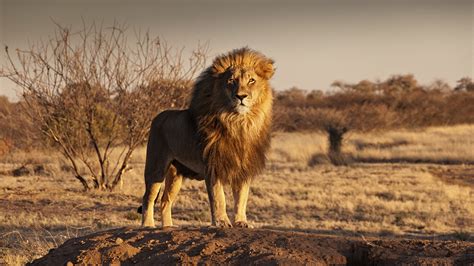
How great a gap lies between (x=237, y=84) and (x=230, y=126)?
0.47 metres

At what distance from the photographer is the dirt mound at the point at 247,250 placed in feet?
16.0

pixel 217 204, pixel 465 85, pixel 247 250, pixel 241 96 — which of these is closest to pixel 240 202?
pixel 217 204

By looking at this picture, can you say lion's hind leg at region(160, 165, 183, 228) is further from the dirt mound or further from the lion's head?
the dirt mound

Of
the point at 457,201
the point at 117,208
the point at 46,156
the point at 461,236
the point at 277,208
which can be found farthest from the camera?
the point at 46,156

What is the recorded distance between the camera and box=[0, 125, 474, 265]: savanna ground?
12.6 meters

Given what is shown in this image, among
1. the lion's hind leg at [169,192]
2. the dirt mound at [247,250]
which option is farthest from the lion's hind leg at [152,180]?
the dirt mound at [247,250]

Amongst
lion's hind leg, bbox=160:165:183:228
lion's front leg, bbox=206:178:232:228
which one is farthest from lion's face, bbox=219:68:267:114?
lion's hind leg, bbox=160:165:183:228

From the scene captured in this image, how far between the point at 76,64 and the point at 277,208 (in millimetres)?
5995

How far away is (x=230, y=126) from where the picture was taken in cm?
746

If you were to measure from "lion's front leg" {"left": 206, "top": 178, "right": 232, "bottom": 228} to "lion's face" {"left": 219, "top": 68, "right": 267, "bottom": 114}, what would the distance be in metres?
0.80

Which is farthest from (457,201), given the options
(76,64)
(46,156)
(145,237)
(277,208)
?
(46,156)

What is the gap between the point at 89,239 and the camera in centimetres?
566

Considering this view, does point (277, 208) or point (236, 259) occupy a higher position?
point (236, 259)

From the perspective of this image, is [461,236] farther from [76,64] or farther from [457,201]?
[76,64]
